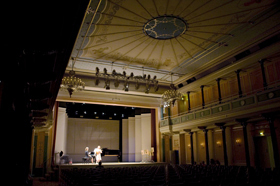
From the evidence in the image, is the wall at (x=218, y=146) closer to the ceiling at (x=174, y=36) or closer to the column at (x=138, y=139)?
the ceiling at (x=174, y=36)

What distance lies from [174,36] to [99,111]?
48.3 ft

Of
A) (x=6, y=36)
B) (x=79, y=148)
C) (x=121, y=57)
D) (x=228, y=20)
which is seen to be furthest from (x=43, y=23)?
(x=79, y=148)

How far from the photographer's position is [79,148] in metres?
22.3

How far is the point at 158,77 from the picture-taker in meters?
16.8

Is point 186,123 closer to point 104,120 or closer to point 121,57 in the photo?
point 121,57

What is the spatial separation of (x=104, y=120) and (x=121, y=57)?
501 inches

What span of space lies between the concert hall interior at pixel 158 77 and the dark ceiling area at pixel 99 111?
0.73 ft

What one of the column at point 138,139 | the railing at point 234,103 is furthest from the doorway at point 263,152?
the column at point 138,139

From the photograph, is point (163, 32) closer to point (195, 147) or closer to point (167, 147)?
point (195, 147)

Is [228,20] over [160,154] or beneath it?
over

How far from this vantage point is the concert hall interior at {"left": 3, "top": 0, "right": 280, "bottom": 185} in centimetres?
292

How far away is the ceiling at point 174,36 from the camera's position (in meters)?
8.70

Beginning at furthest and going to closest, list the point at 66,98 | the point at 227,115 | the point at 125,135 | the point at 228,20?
the point at 125,135
the point at 66,98
the point at 227,115
the point at 228,20

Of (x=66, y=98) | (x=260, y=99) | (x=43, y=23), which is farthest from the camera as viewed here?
(x=66, y=98)
